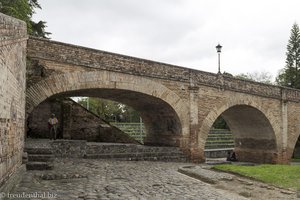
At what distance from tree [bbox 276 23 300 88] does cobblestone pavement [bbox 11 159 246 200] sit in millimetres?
24110

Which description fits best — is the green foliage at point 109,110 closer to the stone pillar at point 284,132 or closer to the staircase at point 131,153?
the stone pillar at point 284,132

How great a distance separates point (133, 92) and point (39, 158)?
16.7 ft

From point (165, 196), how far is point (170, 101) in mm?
7759

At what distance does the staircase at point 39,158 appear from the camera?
27.1 ft

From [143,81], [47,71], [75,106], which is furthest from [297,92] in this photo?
[47,71]

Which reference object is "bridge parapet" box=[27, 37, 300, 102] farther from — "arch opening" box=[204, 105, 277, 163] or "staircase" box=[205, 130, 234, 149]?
"staircase" box=[205, 130, 234, 149]

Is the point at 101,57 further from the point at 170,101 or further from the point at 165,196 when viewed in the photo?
the point at 165,196

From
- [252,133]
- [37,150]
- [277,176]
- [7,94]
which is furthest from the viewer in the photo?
[252,133]

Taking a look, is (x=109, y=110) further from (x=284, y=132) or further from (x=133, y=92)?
(x=133, y=92)

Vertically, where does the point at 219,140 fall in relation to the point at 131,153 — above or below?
below

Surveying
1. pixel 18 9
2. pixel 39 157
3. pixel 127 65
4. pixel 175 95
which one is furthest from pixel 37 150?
pixel 18 9

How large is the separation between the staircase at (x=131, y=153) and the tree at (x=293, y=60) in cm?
1932

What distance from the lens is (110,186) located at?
272 inches

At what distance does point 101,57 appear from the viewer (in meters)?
12.1
